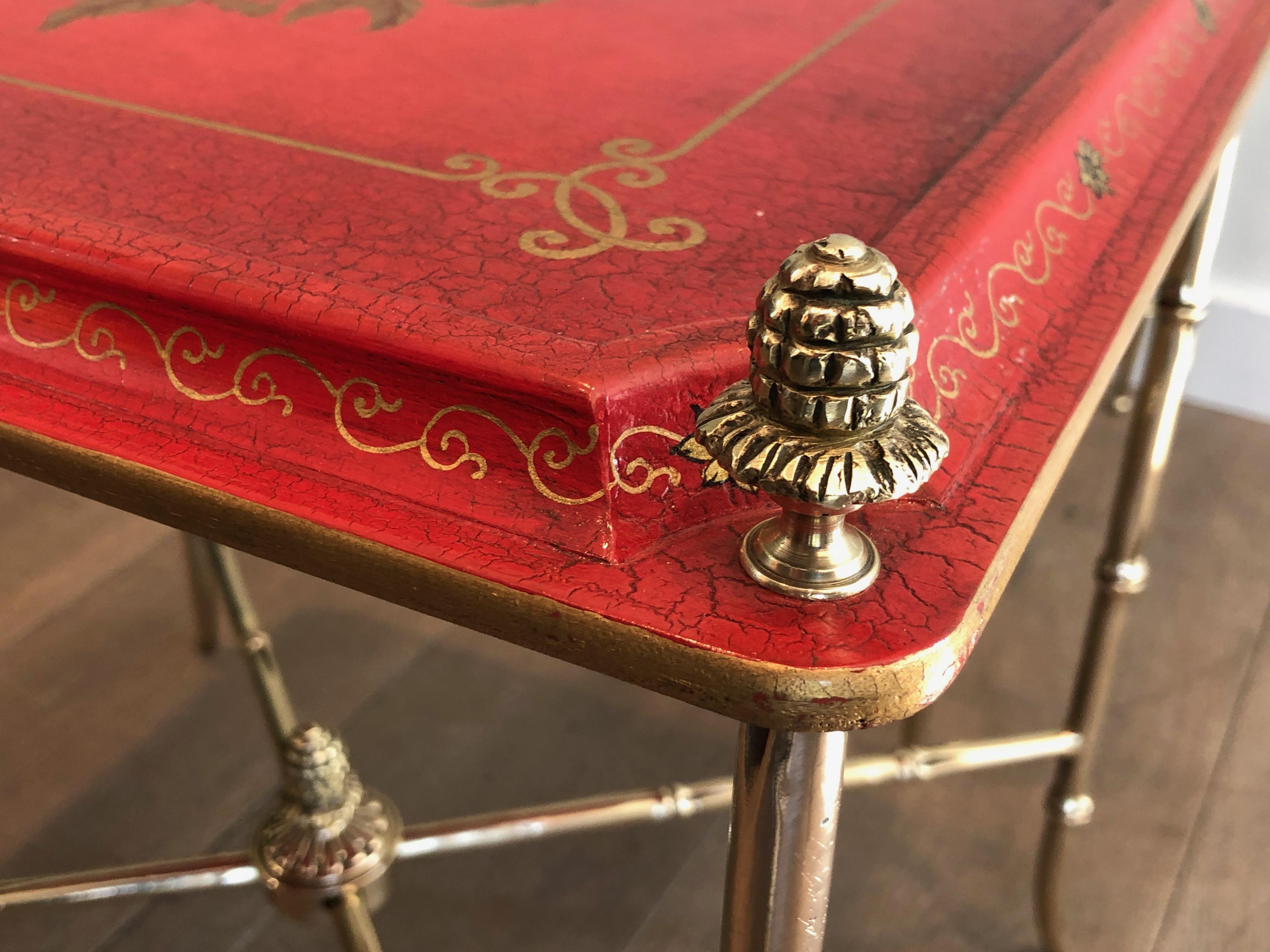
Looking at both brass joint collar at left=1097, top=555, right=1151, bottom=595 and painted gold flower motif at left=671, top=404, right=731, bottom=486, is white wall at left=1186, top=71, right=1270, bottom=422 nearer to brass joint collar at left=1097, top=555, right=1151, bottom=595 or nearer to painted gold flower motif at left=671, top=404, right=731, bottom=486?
brass joint collar at left=1097, top=555, right=1151, bottom=595

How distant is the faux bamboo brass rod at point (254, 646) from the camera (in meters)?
1.09

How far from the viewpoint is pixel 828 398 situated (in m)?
0.36

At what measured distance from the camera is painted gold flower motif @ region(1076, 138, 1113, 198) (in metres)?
0.66

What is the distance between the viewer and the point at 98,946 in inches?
43.1

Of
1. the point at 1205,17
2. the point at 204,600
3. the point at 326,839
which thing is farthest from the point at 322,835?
the point at 1205,17

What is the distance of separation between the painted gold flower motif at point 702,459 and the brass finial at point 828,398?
4 centimetres

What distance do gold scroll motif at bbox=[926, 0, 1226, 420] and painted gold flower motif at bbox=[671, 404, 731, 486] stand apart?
11cm

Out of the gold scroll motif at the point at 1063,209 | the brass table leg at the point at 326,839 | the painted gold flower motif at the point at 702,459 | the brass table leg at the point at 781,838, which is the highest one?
the gold scroll motif at the point at 1063,209

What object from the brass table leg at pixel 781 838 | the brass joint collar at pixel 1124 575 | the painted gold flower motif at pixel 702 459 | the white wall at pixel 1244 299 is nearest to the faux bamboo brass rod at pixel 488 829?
the brass joint collar at pixel 1124 575

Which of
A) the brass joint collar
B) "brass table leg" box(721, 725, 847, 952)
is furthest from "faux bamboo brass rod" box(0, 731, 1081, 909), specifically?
"brass table leg" box(721, 725, 847, 952)

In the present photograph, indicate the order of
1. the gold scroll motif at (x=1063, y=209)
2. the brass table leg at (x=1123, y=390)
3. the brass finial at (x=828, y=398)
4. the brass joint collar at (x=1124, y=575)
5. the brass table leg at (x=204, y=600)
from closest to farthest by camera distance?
the brass finial at (x=828, y=398), the gold scroll motif at (x=1063, y=209), the brass joint collar at (x=1124, y=575), the brass table leg at (x=204, y=600), the brass table leg at (x=1123, y=390)

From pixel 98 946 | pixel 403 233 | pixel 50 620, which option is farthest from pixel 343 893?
pixel 50 620

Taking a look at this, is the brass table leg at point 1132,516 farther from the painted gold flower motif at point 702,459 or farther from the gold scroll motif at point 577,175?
the painted gold flower motif at point 702,459

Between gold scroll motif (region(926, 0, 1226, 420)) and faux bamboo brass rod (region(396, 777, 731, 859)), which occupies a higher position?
gold scroll motif (region(926, 0, 1226, 420))
